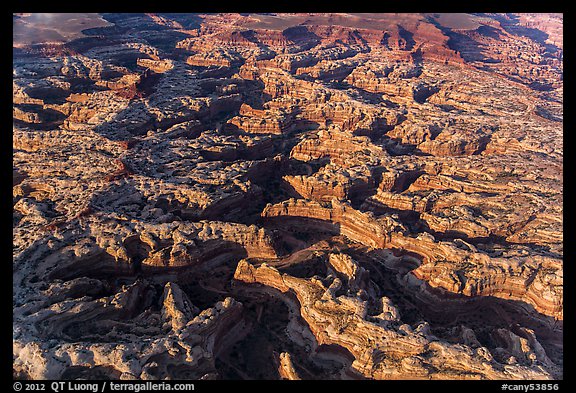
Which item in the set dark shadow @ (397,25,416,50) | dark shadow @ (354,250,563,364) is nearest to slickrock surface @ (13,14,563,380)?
dark shadow @ (354,250,563,364)


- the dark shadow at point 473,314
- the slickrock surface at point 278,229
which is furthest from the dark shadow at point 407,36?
the dark shadow at point 473,314

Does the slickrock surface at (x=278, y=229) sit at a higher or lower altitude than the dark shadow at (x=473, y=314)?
higher

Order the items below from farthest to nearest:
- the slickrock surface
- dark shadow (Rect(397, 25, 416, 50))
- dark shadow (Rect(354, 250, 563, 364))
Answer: dark shadow (Rect(397, 25, 416, 50)) → dark shadow (Rect(354, 250, 563, 364)) → the slickrock surface

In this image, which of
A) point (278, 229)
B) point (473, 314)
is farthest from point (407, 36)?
point (473, 314)

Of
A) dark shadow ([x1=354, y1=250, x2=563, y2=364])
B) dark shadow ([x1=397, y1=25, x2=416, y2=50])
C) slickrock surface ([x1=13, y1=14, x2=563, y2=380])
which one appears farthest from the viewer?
dark shadow ([x1=397, y1=25, x2=416, y2=50])

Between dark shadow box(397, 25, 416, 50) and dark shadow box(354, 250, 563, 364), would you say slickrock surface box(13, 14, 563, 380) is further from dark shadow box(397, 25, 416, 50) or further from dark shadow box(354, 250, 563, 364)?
dark shadow box(397, 25, 416, 50)

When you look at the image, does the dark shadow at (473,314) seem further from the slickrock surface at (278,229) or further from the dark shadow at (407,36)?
the dark shadow at (407,36)

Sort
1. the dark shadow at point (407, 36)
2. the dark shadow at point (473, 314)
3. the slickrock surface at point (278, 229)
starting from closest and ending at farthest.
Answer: the slickrock surface at point (278, 229) < the dark shadow at point (473, 314) < the dark shadow at point (407, 36)

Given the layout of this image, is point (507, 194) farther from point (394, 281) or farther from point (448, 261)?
point (394, 281)

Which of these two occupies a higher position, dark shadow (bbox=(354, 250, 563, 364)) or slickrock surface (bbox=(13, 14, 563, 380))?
slickrock surface (bbox=(13, 14, 563, 380))
